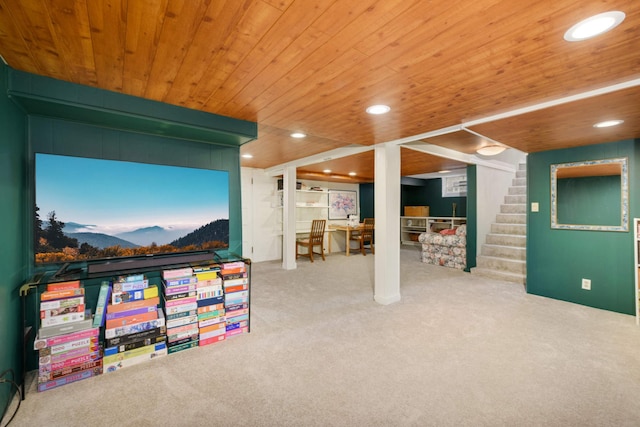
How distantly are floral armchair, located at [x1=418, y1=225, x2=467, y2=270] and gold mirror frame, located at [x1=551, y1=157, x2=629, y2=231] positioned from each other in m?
1.78

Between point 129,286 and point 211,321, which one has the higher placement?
point 129,286

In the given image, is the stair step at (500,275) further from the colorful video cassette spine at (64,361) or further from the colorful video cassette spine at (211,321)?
the colorful video cassette spine at (64,361)

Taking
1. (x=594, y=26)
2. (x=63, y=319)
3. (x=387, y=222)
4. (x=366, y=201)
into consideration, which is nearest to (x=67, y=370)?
(x=63, y=319)

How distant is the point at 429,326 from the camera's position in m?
2.77

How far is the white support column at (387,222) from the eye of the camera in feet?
11.2

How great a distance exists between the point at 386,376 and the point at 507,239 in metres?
4.27

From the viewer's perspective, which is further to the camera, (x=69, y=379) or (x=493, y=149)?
(x=493, y=149)

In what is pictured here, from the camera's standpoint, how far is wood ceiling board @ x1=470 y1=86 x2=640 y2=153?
6.50 ft

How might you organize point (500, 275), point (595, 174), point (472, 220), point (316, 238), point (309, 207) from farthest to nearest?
point (309, 207) < point (316, 238) < point (472, 220) < point (500, 275) < point (595, 174)

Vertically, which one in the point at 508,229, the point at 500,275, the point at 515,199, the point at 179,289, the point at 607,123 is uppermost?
the point at 607,123

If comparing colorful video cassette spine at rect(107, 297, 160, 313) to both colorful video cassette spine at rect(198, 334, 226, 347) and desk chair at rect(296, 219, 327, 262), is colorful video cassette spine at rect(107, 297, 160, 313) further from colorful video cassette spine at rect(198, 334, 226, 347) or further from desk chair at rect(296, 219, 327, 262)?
desk chair at rect(296, 219, 327, 262)

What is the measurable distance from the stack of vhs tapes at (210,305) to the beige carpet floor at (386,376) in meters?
0.12

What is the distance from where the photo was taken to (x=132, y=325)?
212 centimetres

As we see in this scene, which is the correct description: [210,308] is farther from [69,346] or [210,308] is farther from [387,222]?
[387,222]
